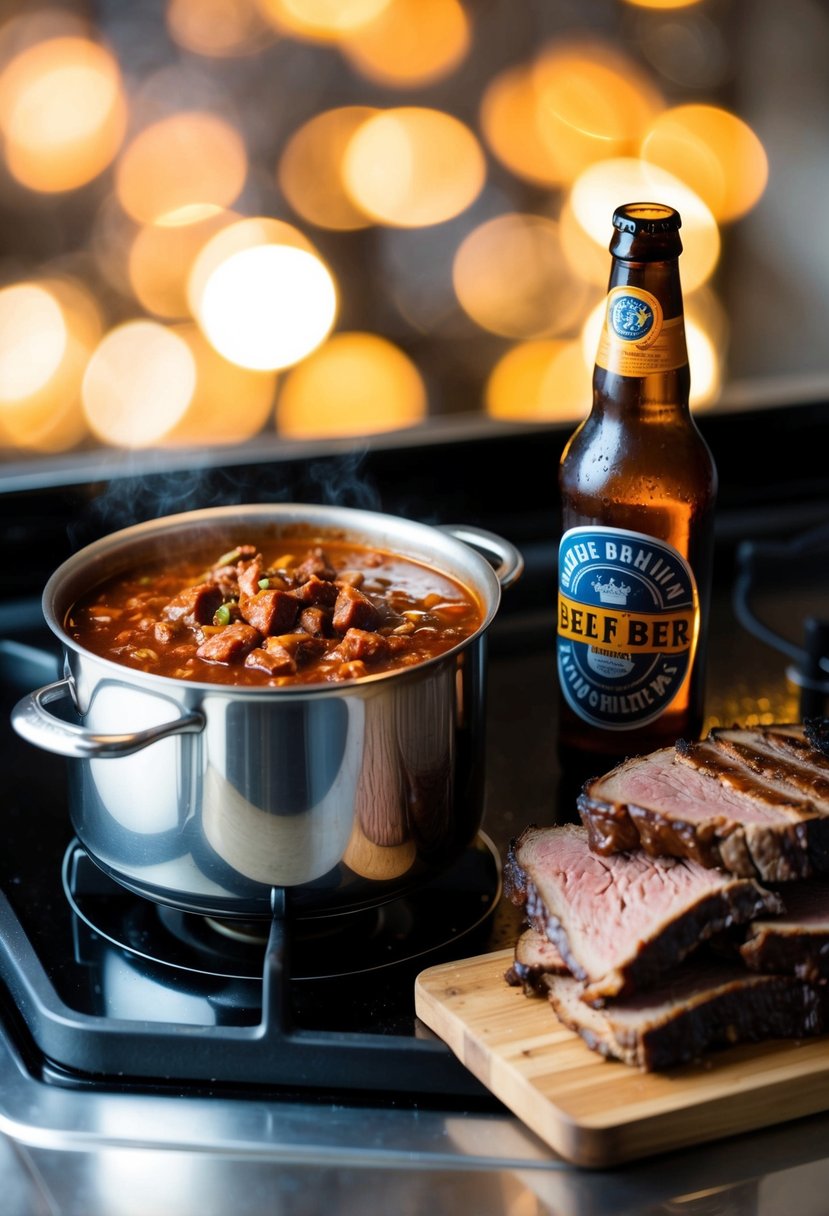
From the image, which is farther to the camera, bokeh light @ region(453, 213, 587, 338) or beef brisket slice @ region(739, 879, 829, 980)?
bokeh light @ region(453, 213, 587, 338)

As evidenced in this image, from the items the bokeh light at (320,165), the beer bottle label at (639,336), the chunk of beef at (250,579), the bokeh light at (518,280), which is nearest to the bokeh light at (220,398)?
the bokeh light at (320,165)

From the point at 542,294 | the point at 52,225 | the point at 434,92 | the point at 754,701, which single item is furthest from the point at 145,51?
the point at 754,701

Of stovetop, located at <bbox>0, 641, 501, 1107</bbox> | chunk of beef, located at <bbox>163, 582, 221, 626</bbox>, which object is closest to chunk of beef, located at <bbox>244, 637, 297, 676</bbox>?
chunk of beef, located at <bbox>163, 582, 221, 626</bbox>

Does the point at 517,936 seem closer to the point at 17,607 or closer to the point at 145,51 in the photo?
the point at 17,607

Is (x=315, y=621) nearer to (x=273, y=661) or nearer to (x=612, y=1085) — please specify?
(x=273, y=661)

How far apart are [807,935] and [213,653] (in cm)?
57

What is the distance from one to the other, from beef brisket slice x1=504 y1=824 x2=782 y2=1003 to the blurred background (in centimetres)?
165

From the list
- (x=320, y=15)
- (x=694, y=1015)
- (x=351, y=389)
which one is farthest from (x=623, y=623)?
(x=351, y=389)

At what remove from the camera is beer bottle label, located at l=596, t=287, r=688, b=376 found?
4.25ft

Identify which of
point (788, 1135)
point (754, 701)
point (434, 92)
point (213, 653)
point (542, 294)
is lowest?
point (788, 1135)

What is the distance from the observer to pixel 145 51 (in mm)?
2643

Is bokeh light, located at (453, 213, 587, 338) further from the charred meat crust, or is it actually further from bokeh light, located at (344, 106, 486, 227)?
the charred meat crust

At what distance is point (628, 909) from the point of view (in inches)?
42.3

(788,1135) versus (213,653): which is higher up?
(213,653)
